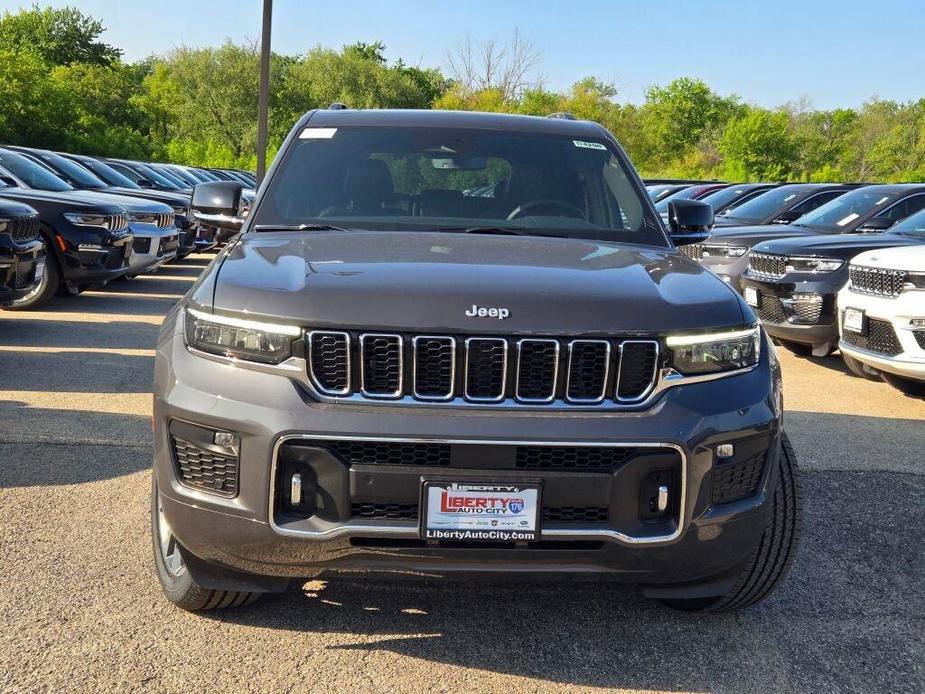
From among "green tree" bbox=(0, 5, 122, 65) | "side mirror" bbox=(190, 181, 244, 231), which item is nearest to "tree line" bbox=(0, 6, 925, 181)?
"green tree" bbox=(0, 5, 122, 65)

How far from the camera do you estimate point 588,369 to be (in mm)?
2850

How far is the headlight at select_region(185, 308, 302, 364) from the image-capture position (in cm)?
280

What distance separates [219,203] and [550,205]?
59.4 inches

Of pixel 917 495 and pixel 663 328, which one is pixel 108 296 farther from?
pixel 663 328

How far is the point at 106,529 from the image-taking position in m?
4.16

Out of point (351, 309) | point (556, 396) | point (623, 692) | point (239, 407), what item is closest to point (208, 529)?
point (239, 407)

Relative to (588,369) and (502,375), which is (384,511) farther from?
(588,369)

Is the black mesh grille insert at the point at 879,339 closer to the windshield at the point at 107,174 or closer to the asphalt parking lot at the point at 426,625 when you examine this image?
the asphalt parking lot at the point at 426,625

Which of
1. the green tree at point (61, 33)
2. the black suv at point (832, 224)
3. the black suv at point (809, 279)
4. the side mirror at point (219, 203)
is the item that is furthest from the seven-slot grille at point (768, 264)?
the green tree at point (61, 33)

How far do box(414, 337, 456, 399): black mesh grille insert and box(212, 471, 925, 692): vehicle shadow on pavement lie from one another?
1.89 ft

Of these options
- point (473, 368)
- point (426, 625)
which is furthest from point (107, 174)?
point (473, 368)

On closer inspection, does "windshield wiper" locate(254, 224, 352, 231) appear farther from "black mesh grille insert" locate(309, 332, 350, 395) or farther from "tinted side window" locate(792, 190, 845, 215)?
"tinted side window" locate(792, 190, 845, 215)

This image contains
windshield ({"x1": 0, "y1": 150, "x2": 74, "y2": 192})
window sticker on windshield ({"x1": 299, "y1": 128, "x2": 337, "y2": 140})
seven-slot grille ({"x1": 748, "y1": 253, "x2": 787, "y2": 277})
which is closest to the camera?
window sticker on windshield ({"x1": 299, "y1": 128, "x2": 337, "y2": 140})

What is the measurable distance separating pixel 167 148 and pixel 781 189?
41.2 meters
